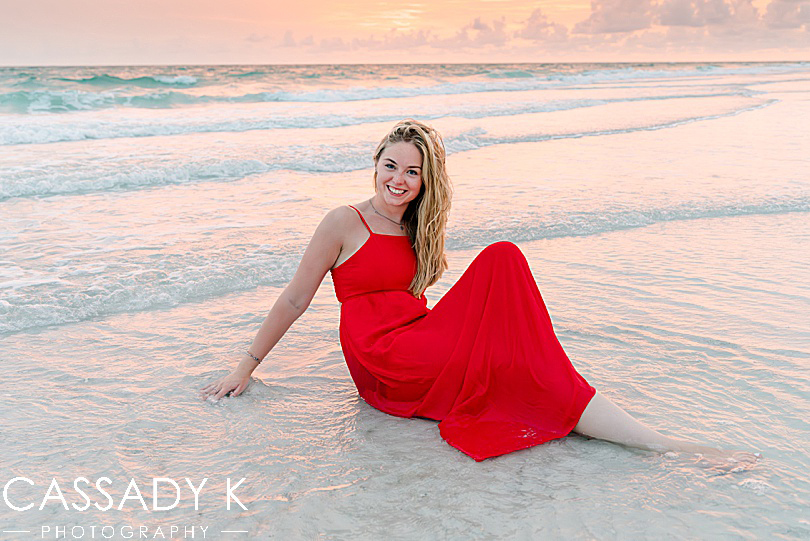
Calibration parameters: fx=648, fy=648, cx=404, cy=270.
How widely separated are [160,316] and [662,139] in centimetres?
1232

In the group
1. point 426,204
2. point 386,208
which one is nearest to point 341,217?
point 386,208

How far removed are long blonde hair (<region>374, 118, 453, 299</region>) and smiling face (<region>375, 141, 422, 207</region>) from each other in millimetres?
29

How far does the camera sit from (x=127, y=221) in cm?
717

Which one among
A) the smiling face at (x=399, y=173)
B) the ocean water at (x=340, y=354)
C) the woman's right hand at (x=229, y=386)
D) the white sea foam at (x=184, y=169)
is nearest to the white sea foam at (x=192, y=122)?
the ocean water at (x=340, y=354)

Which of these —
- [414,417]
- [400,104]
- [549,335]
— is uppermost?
[400,104]

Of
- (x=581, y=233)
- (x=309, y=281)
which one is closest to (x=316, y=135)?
(x=581, y=233)

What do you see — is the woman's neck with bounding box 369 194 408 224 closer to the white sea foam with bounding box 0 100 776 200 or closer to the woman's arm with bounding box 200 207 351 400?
the woman's arm with bounding box 200 207 351 400

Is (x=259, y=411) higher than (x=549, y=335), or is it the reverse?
(x=549, y=335)

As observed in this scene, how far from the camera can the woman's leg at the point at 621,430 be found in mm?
2857

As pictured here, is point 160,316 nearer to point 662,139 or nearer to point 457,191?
point 457,191

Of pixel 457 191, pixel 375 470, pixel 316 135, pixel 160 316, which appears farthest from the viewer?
pixel 316 135

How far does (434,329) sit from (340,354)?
43.8 inches

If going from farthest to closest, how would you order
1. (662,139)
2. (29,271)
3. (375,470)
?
1. (662,139)
2. (29,271)
3. (375,470)

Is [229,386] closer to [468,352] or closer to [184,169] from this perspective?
[468,352]
